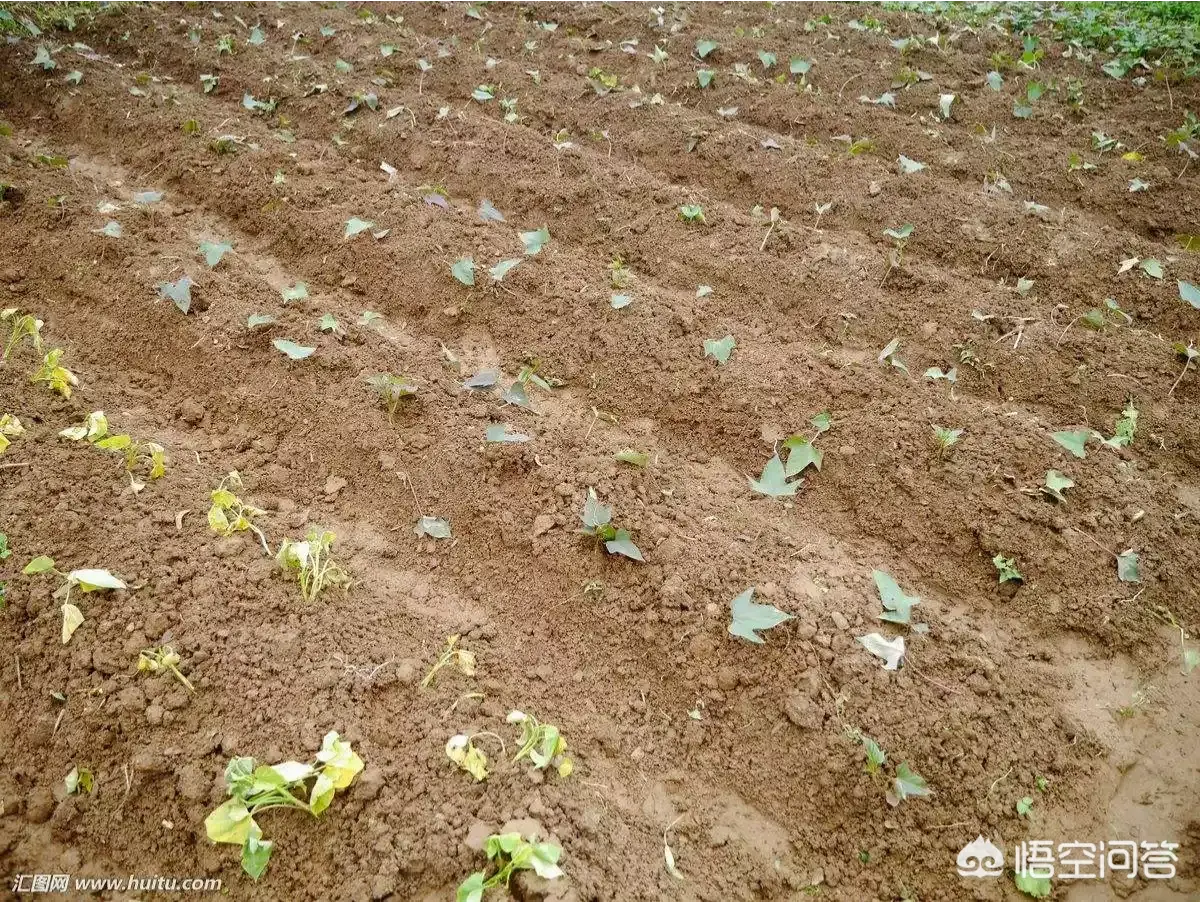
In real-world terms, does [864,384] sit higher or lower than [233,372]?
higher

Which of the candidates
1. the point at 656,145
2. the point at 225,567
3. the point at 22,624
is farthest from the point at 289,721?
the point at 656,145

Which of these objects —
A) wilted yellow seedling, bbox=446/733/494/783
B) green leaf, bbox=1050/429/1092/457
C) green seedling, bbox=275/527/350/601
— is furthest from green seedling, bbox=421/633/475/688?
green leaf, bbox=1050/429/1092/457

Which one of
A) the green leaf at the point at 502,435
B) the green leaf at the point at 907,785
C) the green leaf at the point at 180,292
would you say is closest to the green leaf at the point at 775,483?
the green leaf at the point at 502,435

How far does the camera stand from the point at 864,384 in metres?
3.02

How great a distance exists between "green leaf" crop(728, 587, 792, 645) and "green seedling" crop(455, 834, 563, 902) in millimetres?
791

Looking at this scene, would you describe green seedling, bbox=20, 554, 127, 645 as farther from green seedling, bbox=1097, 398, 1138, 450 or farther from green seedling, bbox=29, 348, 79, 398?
green seedling, bbox=1097, 398, 1138, 450

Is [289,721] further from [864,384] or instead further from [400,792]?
[864,384]

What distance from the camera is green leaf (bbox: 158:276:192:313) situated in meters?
3.16

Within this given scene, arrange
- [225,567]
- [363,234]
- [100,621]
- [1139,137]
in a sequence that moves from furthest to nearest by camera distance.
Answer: [1139,137]
[363,234]
[225,567]
[100,621]

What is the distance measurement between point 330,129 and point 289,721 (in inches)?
155

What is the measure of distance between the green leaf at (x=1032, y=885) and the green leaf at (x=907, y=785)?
10.7 inches

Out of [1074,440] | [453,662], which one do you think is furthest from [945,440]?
[453,662]

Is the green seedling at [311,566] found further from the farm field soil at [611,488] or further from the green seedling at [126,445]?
the green seedling at [126,445]

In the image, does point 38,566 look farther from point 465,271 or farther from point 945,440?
point 945,440
